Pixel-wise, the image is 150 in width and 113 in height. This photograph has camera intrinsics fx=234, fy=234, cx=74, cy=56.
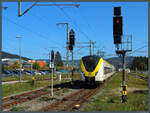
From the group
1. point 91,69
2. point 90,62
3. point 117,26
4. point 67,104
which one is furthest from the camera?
point 90,62

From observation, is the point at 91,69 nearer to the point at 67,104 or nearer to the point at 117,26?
the point at 67,104

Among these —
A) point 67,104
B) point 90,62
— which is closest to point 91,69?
point 90,62

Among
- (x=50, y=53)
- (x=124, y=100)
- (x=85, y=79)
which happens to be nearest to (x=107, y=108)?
(x=124, y=100)

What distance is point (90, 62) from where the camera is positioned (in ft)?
72.0

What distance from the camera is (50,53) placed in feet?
55.6

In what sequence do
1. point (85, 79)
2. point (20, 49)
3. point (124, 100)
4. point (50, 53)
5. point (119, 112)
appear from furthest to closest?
point (20, 49), point (85, 79), point (50, 53), point (124, 100), point (119, 112)

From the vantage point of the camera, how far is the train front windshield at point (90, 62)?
71.2 feet

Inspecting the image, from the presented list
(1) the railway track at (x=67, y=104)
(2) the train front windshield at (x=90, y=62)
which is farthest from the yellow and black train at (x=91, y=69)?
(1) the railway track at (x=67, y=104)

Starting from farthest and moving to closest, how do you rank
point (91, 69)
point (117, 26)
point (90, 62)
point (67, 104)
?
point (90, 62)
point (91, 69)
point (67, 104)
point (117, 26)

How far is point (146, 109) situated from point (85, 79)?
10.7 m

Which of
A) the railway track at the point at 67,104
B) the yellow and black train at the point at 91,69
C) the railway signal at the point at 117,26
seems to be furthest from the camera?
the yellow and black train at the point at 91,69

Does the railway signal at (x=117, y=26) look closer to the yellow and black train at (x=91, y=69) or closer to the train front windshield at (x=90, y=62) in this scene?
the yellow and black train at (x=91, y=69)

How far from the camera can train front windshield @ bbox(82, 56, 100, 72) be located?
21688 millimetres

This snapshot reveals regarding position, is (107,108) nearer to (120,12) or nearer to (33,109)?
(33,109)
